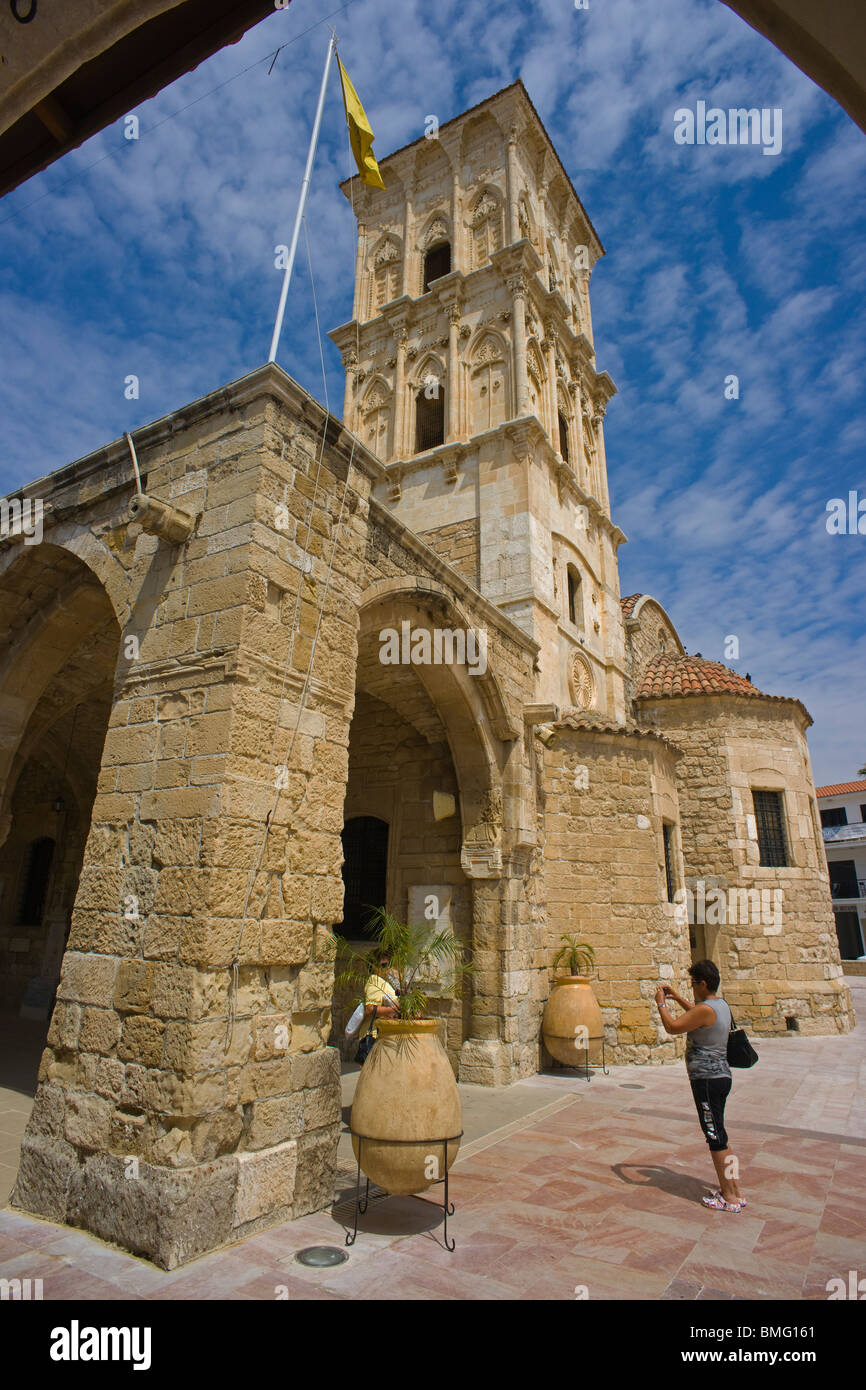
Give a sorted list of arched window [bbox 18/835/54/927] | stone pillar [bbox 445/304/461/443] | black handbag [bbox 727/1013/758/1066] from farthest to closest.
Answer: stone pillar [bbox 445/304/461/443]
arched window [bbox 18/835/54/927]
black handbag [bbox 727/1013/758/1066]

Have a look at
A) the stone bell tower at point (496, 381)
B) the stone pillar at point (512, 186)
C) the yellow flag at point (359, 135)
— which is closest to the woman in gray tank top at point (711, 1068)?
the stone bell tower at point (496, 381)

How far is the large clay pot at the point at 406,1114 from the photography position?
373cm

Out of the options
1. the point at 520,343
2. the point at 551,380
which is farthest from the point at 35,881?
the point at 551,380

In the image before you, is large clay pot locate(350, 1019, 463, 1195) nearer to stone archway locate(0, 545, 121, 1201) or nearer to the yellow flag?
stone archway locate(0, 545, 121, 1201)

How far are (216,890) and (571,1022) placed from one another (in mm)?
5950

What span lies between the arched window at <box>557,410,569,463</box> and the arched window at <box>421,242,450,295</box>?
4.08m

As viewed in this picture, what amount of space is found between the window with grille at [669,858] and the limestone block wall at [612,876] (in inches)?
20.7

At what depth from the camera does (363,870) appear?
955 centimetres

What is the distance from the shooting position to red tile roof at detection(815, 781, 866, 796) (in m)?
31.7

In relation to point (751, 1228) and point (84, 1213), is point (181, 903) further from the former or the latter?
point (751, 1228)

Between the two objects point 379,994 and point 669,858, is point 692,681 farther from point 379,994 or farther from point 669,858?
point 379,994

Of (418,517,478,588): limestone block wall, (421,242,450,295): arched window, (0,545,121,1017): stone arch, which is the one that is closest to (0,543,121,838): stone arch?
(0,545,121,1017): stone arch
